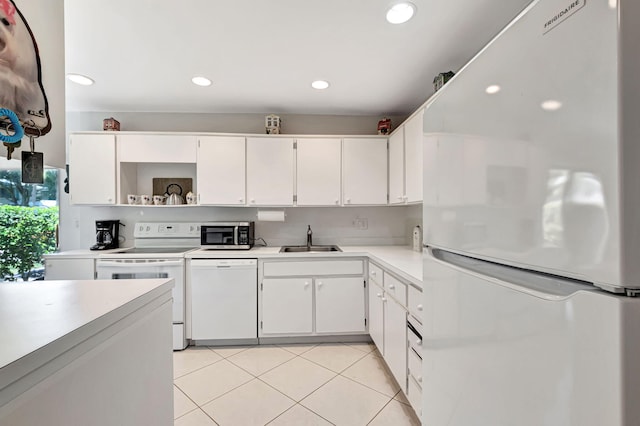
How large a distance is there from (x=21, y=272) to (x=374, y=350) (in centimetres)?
343

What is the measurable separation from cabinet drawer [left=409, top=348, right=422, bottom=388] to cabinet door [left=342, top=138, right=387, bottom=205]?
1590 mm

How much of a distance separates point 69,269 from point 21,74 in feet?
6.91

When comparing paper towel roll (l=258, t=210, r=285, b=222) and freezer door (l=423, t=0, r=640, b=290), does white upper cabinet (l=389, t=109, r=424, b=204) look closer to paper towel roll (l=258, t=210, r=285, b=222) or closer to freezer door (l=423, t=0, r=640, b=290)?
paper towel roll (l=258, t=210, r=285, b=222)

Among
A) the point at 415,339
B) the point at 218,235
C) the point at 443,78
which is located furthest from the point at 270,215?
the point at 443,78

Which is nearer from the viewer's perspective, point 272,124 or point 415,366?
point 415,366

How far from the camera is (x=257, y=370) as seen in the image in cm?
208

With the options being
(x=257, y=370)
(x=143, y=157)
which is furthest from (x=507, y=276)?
(x=143, y=157)

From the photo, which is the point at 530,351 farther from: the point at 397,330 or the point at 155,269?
the point at 155,269

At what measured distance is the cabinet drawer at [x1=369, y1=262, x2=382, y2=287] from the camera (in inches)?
83.9

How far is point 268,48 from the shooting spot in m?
1.79

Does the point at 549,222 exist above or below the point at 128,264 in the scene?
above

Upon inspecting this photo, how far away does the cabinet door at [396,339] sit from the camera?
1585mm

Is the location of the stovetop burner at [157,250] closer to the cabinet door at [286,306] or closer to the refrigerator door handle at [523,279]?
the cabinet door at [286,306]

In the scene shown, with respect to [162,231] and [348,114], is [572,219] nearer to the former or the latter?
[348,114]
